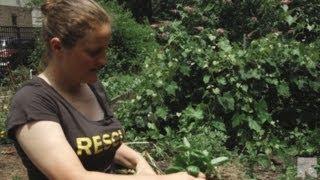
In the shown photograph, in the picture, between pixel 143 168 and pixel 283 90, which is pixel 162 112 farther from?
pixel 143 168

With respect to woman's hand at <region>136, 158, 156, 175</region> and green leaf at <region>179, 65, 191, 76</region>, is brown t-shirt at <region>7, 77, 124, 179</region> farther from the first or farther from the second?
green leaf at <region>179, 65, 191, 76</region>

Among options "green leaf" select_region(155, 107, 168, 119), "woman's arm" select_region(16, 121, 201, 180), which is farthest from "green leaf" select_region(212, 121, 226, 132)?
"woman's arm" select_region(16, 121, 201, 180)

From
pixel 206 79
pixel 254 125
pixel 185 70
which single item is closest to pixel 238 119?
pixel 254 125

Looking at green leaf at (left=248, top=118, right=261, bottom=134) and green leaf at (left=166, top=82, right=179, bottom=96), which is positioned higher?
green leaf at (left=166, top=82, right=179, bottom=96)

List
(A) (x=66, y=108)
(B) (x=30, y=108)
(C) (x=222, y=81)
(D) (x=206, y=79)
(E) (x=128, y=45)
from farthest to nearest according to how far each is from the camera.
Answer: (E) (x=128, y=45) < (D) (x=206, y=79) < (C) (x=222, y=81) < (A) (x=66, y=108) < (B) (x=30, y=108)

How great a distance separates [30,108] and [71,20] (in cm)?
32

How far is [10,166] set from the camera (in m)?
6.55

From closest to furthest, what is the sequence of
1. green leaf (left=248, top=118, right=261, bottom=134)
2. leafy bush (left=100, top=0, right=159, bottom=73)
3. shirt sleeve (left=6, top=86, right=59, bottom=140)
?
shirt sleeve (left=6, top=86, right=59, bottom=140), green leaf (left=248, top=118, right=261, bottom=134), leafy bush (left=100, top=0, right=159, bottom=73)

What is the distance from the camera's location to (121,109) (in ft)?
24.2

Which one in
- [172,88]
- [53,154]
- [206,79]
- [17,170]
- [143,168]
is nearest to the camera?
[53,154]

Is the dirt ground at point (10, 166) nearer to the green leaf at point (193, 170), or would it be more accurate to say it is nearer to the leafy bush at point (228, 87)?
the leafy bush at point (228, 87)

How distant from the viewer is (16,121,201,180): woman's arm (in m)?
1.86

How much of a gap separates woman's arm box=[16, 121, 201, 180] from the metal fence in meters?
15.2

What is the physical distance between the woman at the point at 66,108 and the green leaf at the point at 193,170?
126mm
